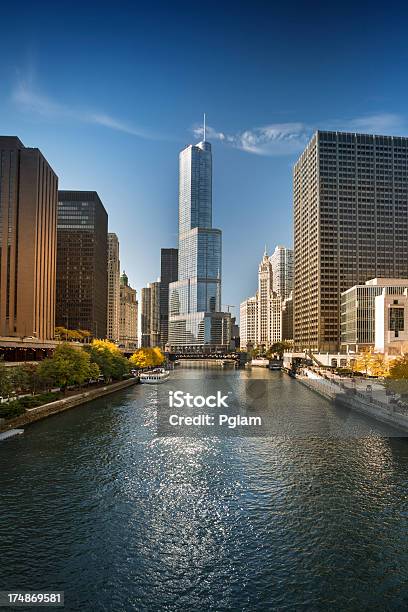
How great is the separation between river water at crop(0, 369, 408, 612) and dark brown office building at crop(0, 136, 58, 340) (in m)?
125

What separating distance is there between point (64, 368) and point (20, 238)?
4197 inches

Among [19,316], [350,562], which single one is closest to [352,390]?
[350,562]

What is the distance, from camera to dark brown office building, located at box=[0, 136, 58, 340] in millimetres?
171875

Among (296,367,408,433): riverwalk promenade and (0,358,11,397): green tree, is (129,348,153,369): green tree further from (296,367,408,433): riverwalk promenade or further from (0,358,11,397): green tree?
(0,358,11,397): green tree

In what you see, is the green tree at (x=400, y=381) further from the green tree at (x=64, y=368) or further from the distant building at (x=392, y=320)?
the distant building at (x=392, y=320)

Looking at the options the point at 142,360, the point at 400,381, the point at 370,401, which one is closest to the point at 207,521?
the point at 400,381

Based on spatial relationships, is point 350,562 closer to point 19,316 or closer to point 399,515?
point 399,515

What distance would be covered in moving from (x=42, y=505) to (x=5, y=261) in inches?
6068

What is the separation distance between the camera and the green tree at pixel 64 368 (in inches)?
3329

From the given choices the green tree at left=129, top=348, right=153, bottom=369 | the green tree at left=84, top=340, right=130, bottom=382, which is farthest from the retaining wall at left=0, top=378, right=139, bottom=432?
the green tree at left=129, top=348, right=153, bottom=369

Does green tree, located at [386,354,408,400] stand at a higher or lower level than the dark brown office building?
lower

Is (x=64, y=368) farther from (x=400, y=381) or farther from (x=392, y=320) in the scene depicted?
(x=392, y=320)

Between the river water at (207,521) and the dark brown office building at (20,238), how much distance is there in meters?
125

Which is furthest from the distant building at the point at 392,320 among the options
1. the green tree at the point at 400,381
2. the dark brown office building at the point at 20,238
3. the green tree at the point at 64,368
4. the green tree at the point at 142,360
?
the dark brown office building at the point at 20,238
